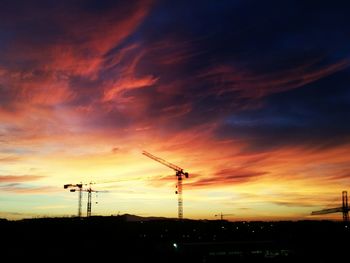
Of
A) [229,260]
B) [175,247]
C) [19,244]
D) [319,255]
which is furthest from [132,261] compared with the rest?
[319,255]

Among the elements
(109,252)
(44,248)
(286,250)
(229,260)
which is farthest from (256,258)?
(44,248)

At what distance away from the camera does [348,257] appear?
157750mm

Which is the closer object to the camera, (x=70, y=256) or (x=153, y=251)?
(x=70, y=256)

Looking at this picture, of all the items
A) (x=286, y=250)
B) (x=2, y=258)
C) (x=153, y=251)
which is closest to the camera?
(x=2, y=258)

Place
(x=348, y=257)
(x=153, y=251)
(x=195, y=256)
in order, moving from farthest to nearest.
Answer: (x=153, y=251)
(x=195, y=256)
(x=348, y=257)

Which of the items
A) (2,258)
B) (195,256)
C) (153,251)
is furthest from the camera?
(153,251)

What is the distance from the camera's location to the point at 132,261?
16012 cm

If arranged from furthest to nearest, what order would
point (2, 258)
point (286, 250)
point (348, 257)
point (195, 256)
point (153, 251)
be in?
point (286, 250) → point (153, 251) → point (195, 256) → point (348, 257) → point (2, 258)

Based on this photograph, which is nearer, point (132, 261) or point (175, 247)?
point (132, 261)

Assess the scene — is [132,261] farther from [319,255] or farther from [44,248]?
[319,255]

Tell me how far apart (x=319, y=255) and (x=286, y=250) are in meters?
32.6

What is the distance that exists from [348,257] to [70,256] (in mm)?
105622

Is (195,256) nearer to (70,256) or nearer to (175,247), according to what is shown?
(175,247)

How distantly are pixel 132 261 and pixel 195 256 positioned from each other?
83.6 ft
